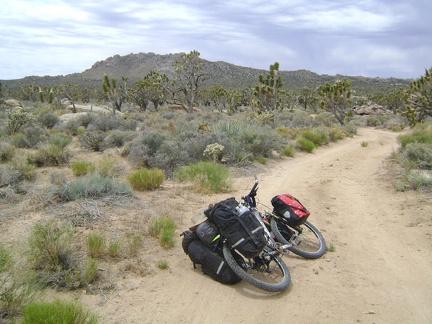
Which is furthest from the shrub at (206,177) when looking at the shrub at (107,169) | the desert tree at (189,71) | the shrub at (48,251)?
the desert tree at (189,71)

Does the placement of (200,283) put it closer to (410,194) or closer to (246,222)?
(246,222)

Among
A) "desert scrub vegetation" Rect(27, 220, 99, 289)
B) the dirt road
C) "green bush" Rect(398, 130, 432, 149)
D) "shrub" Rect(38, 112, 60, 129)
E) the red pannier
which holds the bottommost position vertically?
"shrub" Rect(38, 112, 60, 129)

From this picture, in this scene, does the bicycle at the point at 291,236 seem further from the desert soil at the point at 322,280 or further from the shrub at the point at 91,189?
the shrub at the point at 91,189

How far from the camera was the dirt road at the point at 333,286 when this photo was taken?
13.4 ft

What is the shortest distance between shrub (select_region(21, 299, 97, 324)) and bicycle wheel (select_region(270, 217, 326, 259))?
301 centimetres

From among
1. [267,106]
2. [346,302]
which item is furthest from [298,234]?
[267,106]

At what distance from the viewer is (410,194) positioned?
831 cm

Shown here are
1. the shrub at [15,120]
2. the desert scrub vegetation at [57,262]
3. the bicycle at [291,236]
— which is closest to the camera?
the desert scrub vegetation at [57,262]

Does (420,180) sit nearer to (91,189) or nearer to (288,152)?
(288,152)

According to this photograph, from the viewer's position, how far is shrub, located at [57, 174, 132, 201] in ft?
22.6

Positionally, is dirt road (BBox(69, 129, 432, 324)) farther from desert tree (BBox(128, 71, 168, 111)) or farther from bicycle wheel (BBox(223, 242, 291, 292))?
desert tree (BBox(128, 71, 168, 111))

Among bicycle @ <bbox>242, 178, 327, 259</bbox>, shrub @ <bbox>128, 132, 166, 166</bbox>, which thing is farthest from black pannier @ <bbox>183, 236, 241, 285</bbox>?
shrub @ <bbox>128, 132, 166, 166</bbox>

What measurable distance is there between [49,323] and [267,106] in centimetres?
3250

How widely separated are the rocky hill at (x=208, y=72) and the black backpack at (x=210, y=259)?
257 feet
